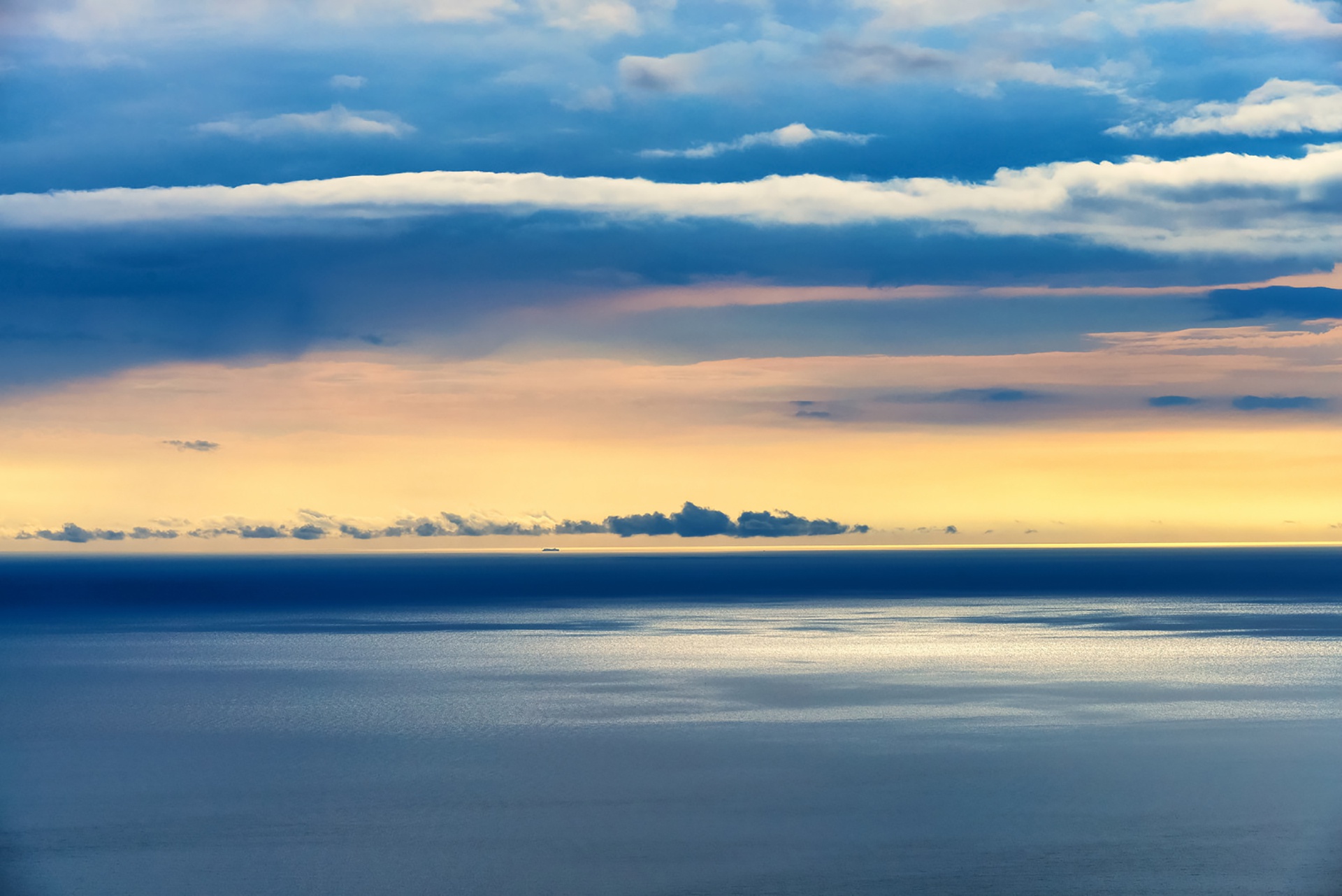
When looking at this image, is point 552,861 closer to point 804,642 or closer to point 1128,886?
point 1128,886

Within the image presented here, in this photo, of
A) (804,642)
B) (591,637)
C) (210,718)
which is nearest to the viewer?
(210,718)

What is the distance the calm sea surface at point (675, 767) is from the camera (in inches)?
1417

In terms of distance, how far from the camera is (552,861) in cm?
3675

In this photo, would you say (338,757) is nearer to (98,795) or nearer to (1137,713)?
(98,795)

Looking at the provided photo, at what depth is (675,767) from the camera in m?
49.1

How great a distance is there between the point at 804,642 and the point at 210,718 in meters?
49.7

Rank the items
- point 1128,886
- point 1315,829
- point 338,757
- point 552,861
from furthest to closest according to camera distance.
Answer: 1. point 338,757
2. point 1315,829
3. point 552,861
4. point 1128,886

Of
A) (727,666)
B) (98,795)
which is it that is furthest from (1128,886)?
(727,666)

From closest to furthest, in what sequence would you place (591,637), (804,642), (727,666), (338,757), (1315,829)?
(1315,829) < (338,757) < (727,666) < (804,642) < (591,637)

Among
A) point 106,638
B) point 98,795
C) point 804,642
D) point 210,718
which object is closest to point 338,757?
point 98,795

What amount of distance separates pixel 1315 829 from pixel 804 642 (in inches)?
2362

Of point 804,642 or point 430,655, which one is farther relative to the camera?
point 804,642

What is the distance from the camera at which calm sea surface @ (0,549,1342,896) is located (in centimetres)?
3600

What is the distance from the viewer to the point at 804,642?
99375 mm
